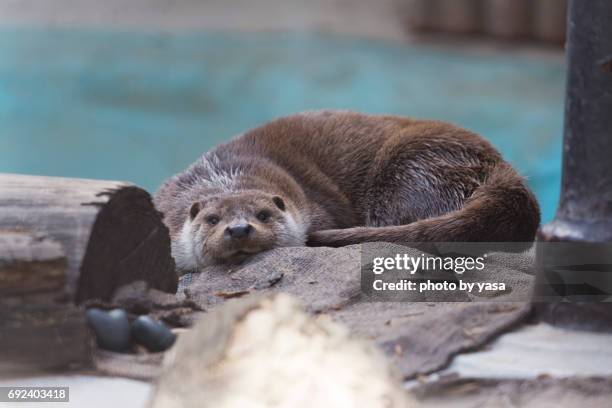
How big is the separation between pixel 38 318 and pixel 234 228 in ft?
3.92

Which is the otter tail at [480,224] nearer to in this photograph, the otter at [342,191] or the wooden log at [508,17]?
the otter at [342,191]

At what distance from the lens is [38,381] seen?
6.38ft

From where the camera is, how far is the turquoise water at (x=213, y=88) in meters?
8.61

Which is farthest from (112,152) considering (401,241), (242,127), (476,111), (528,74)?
(401,241)

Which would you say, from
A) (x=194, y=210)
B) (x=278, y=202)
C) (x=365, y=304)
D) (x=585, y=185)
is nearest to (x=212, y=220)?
(x=194, y=210)

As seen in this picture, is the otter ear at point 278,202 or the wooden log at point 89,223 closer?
the wooden log at point 89,223

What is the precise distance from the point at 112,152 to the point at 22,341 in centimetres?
665

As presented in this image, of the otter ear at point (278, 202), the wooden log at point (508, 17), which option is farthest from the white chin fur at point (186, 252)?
the wooden log at point (508, 17)

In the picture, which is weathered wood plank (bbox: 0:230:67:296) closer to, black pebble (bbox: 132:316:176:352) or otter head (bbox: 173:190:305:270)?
black pebble (bbox: 132:316:176:352)

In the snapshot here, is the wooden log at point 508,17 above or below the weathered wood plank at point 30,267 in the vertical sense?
above

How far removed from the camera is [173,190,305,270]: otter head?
319 centimetres

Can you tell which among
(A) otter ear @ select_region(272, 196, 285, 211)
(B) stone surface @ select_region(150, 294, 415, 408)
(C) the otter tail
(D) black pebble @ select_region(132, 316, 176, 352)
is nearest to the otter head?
(A) otter ear @ select_region(272, 196, 285, 211)

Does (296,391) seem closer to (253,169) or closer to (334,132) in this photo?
Answer: (253,169)

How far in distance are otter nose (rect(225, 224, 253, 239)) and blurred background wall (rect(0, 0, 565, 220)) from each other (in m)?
5.30
